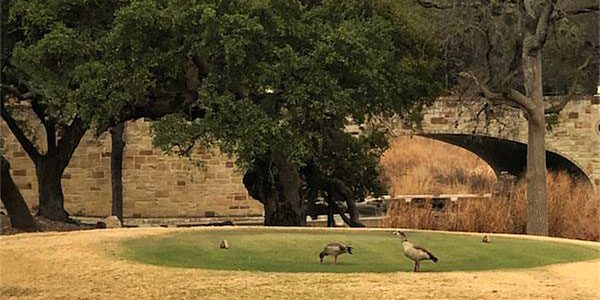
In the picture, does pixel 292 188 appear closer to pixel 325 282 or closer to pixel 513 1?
pixel 513 1

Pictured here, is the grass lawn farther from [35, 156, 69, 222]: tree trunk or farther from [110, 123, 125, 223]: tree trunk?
[110, 123, 125, 223]: tree trunk

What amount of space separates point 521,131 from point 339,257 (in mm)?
23978

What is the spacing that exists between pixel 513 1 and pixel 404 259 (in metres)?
14.7

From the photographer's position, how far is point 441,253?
12.1m

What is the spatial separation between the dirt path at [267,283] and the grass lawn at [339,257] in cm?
47

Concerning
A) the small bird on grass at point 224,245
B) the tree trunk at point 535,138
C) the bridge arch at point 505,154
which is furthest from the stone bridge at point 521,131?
the small bird on grass at point 224,245

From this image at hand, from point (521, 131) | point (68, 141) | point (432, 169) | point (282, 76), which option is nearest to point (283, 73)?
point (282, 76)

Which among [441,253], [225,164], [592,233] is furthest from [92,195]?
[441,253]

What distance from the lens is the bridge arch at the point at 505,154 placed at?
35562 millimetres

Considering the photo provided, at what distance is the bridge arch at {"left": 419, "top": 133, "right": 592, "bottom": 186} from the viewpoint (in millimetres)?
35562

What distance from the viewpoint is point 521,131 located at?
3422cm

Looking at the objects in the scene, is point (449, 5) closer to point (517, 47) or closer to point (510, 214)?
point (517, 47)

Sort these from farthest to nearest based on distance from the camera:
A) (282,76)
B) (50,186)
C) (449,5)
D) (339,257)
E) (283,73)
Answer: (50,186)
(449,5)
(282,76)
(283,73)
(339,257)

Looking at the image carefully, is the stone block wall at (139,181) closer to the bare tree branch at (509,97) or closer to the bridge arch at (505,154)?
the bridge arch at (505,154)
